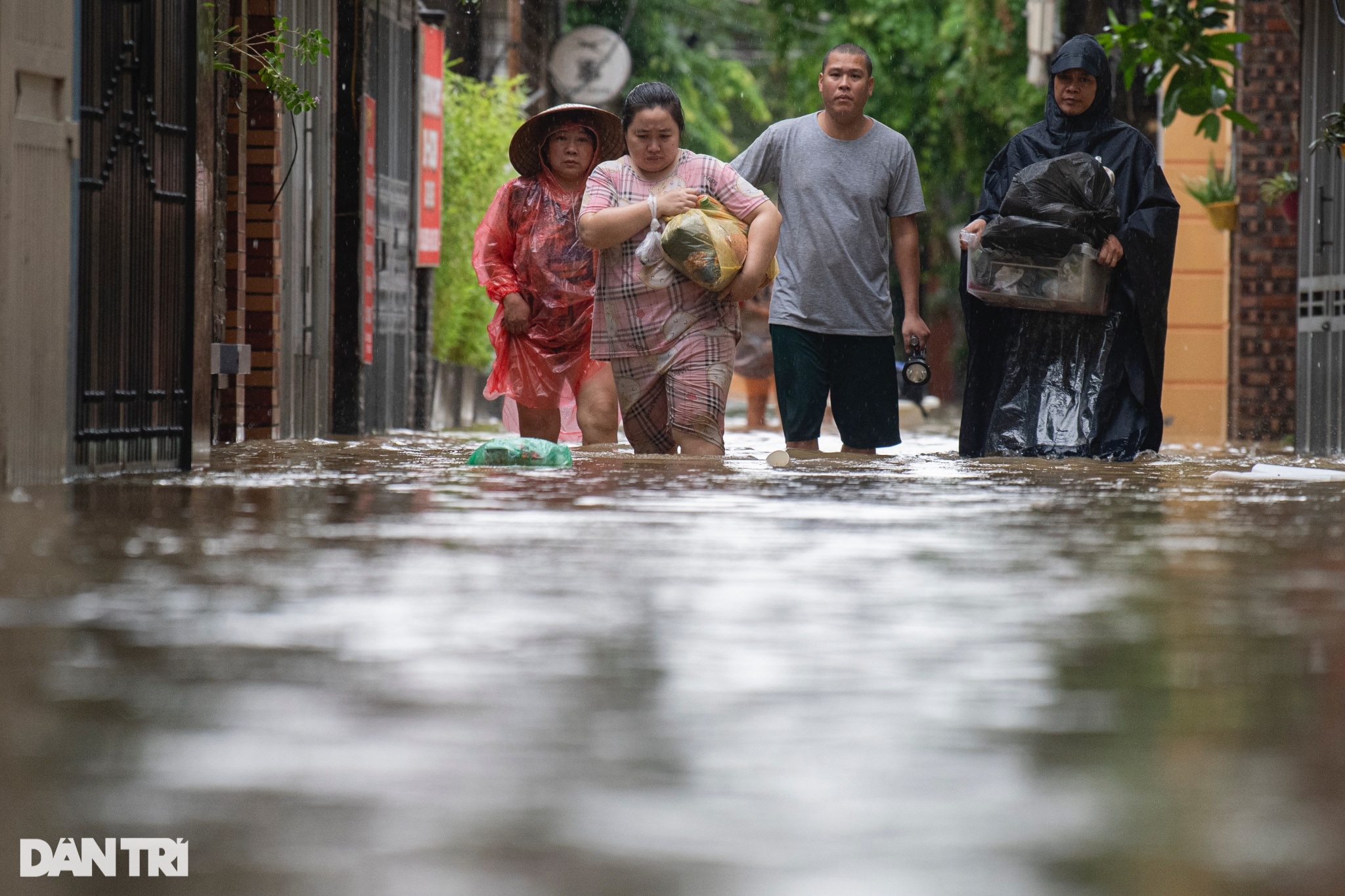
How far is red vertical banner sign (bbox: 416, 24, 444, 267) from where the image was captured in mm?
15258

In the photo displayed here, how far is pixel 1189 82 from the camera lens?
35.6 ft

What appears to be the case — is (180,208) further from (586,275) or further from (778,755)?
(778,755)

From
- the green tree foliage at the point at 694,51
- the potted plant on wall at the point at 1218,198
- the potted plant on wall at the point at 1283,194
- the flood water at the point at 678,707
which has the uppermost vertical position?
the green tree foliage at the point at 694,51

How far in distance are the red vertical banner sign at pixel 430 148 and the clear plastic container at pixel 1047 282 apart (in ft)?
24.0

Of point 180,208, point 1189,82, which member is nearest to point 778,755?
point 180,208

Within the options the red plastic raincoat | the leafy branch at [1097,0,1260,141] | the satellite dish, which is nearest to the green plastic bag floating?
the red plastic raincoat

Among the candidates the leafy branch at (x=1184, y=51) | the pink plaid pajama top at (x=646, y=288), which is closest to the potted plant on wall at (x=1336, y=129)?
the leafy branch at (x=1184, y=51)

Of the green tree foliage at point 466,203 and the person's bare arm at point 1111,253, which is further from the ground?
the green tree foliage at point 466,203

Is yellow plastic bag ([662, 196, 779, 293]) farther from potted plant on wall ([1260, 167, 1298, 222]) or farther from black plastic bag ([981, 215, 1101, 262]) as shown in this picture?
potted plant on wall ([1260, 167, 1298, 222])

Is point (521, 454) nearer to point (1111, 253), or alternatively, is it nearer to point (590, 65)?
point (1111, 253)

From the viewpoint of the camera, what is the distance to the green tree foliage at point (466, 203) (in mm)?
16719

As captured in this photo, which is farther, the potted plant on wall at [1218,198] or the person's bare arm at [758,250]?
the potted plant on wall at [1218,198]

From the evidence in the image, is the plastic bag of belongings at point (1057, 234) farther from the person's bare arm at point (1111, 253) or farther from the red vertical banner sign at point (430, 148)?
the red vertical banner sign at point (430, 148)

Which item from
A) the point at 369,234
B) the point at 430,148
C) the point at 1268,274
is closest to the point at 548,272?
the point at 369,234
